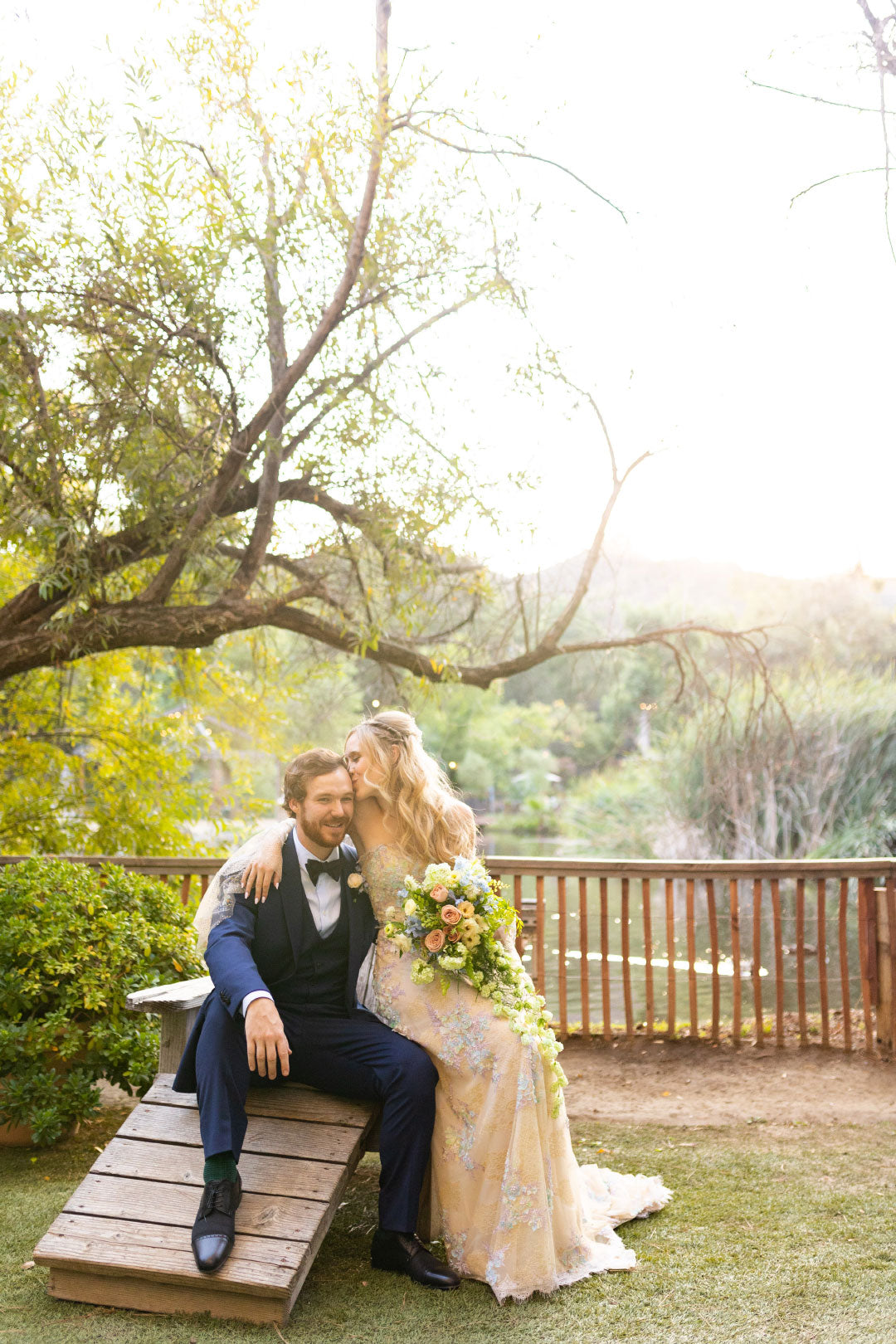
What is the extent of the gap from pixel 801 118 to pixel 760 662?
3004mm

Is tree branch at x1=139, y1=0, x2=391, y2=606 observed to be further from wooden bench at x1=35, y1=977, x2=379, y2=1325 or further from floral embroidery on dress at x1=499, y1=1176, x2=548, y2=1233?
floral embroidery on dress at x1=499, y1=1176, x2=548, y2=1233

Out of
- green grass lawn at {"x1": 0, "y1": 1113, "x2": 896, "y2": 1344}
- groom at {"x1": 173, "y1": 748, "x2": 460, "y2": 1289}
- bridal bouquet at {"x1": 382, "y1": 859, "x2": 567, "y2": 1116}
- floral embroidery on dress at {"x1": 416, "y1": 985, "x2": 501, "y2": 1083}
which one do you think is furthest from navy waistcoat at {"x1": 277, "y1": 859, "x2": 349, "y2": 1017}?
green grass lawn at {"x1": 0, "y1": 1113, "x2": 896, "y2": 1344}

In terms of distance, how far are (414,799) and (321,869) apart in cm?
40

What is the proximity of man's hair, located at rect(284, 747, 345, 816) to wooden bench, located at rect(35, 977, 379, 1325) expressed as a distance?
37.9 inches

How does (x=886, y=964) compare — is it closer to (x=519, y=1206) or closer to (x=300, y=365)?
(x=519, y=1206)

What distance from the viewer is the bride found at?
10.3 feet

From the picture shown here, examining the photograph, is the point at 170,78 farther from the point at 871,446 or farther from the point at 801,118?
the point at 871,446

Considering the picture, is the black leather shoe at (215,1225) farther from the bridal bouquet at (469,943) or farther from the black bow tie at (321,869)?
the black bow tie at (321,869)

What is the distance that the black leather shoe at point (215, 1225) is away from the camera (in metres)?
2.86

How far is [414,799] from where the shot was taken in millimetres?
3777

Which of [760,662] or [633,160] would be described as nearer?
[633,160]

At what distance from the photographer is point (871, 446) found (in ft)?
38.4

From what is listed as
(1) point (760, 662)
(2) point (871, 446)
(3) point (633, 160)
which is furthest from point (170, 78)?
(2) point (871, 446)

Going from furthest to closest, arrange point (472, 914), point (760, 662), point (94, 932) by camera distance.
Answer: point (760, 662), point (94, 932), point (472, 914)
